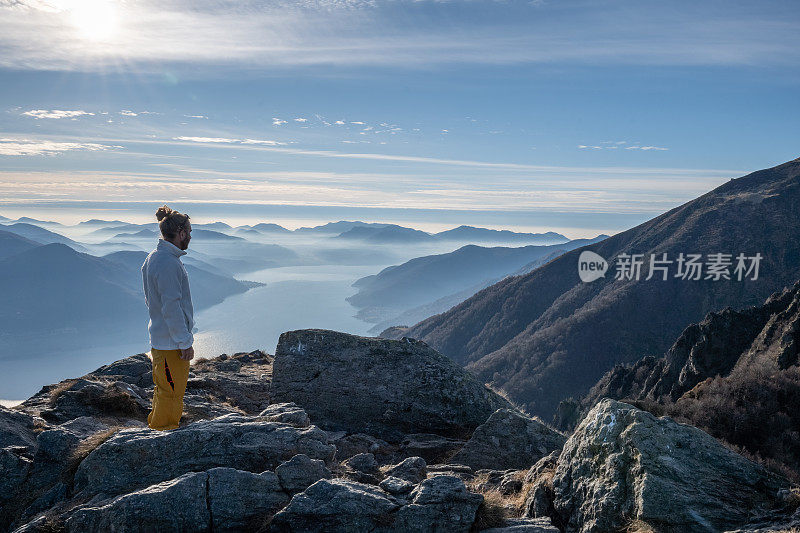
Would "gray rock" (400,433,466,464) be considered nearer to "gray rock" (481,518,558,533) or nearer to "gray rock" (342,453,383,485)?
"gray rock" (342,453,383,485)

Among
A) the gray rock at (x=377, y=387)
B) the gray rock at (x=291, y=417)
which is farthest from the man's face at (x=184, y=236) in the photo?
the gray rock at (x=377, y=387)

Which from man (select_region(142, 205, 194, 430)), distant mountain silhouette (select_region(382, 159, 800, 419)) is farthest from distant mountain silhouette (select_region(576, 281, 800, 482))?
distant mountain silhouette (select_region(382, 159, 800, 419))

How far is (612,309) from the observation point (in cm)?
15275

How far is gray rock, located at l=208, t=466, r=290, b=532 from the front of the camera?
19.0ft

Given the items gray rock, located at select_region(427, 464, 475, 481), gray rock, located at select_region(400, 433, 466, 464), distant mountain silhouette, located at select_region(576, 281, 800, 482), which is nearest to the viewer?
gray rock, located at select_region(427, 464, 475, 481)

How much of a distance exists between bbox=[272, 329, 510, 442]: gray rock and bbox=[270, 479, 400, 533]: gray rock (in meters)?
5.76

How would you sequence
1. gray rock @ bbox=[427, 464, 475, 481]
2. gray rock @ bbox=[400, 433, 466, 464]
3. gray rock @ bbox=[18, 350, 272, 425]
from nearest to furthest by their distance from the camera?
gray rock @ bbox=[427, 464, 475, 481], gray rock @ bbox=[18, 350, 272, 425], gray rock @ bbox=[400, 433, 466, 464]

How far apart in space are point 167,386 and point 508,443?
21.2 ft

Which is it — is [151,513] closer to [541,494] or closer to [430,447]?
[541,494]

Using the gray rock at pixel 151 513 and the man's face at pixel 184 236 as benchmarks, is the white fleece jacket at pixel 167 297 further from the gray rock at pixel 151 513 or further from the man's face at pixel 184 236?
the gray rock at pixel 151 513

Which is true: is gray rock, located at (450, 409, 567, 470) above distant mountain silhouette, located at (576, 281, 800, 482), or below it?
above

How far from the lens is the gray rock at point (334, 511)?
5586 millimetres

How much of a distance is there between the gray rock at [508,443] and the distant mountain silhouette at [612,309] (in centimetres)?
11570

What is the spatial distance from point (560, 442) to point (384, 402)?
13.3 ft
